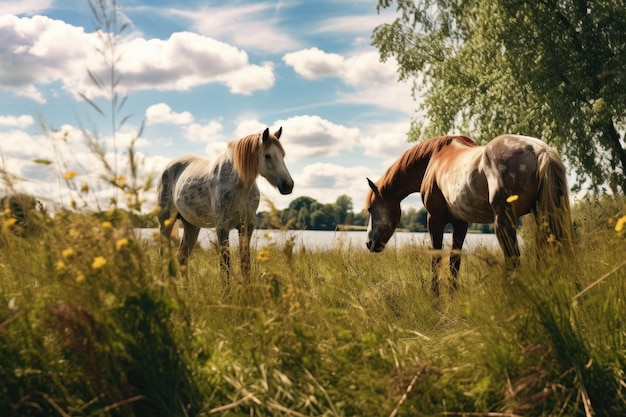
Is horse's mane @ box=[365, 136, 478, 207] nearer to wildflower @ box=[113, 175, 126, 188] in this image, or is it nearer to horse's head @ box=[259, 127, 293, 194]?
horse's head @ box=[259, 127, 293, 194]

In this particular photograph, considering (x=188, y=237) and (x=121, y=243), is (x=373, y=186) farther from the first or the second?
(x=121, y=243)

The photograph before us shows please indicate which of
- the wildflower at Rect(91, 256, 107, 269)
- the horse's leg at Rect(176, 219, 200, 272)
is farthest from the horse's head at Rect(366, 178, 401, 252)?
the wildflower at Rect(91, 256, 107, 269)

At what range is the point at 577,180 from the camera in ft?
57.5

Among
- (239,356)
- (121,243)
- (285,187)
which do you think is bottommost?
(239,356)

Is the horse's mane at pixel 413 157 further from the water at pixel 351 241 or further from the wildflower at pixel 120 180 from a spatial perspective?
the wildflower at pixel 120 180

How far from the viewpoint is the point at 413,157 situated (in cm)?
753

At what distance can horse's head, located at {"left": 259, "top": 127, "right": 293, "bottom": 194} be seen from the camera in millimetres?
6555

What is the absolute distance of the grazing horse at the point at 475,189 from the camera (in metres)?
5.36

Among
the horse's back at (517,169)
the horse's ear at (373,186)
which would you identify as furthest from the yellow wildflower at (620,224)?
the horse's ear at (373,186)

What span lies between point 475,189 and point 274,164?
6.89ft

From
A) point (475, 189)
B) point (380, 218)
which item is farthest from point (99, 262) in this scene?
point (380, 218)

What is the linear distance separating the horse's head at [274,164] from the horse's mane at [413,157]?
163cm

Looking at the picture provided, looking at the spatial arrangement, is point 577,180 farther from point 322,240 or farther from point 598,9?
point 322,240

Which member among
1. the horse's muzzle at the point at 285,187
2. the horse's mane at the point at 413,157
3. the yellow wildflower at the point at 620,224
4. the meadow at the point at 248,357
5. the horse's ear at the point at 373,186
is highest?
the horse's mane at the point at 413,157
